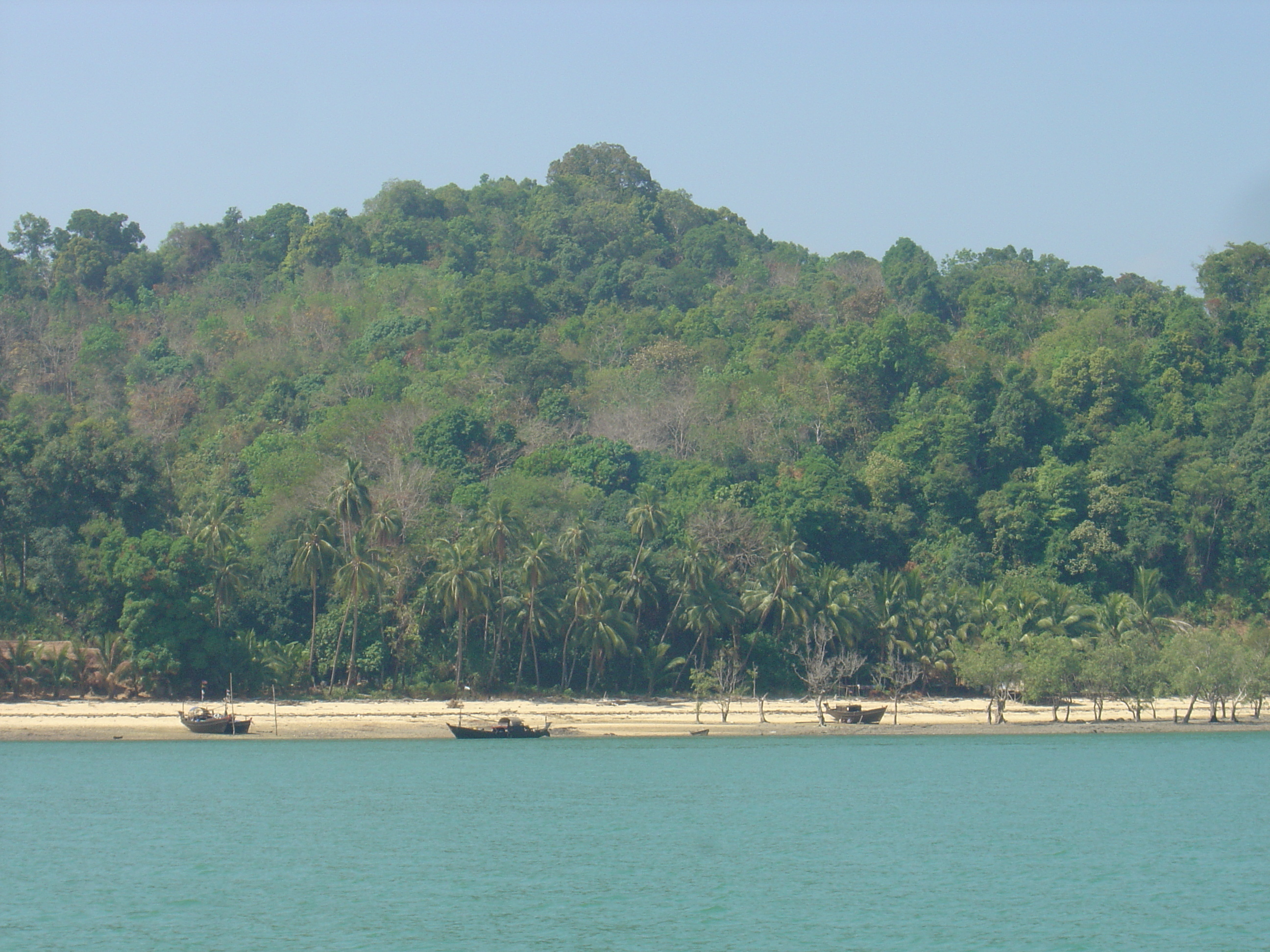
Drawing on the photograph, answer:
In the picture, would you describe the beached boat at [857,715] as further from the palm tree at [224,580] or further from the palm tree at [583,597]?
the palm tree at [224,580]

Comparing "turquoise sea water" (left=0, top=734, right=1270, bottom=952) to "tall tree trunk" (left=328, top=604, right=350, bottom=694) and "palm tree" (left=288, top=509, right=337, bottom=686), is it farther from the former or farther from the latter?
"palm tree" (left=288, top=509, right=337, bottom=686)

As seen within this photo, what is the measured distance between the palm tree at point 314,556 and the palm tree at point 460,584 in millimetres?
4824

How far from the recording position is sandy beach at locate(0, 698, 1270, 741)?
55.3 metres

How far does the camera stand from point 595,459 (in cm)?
7731

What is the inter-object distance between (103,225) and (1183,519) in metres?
90.6

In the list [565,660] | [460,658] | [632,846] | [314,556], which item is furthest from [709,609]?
[632,846]

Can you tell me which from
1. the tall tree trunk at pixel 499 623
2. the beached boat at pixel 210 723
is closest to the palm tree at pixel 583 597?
the tall tree trunk at pixel 499 623

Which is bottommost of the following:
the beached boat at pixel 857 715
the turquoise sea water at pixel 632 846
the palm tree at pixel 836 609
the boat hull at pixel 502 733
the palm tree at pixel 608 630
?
the turquoise sea water at pixel 632 846

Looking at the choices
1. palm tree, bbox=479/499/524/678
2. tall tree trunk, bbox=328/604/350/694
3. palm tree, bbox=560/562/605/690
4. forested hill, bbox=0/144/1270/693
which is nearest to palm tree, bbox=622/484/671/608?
forested hill, bbox=0/144/1270/693

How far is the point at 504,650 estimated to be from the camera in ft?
212

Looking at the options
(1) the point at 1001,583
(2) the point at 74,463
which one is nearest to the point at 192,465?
(2) the point at 74,463

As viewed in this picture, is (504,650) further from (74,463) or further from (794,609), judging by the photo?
(74,463)

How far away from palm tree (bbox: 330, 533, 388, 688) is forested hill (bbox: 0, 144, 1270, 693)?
0.26m

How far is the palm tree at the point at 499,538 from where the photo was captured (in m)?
62.2
